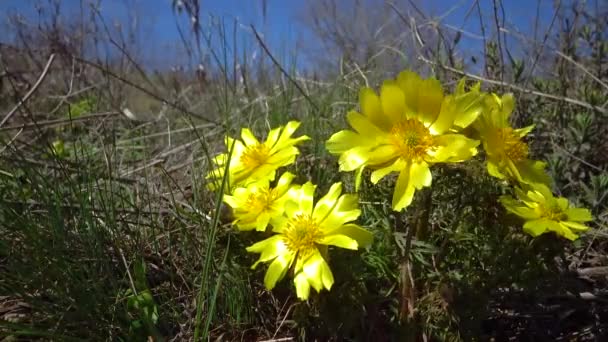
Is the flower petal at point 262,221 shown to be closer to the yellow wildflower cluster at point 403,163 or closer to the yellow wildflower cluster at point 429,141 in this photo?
the yellow wildflower cluster at point 403,163

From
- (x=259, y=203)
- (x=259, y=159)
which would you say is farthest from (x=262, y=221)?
(x=259, y=159)

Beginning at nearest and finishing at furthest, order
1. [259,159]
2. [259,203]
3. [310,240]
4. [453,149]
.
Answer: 1. [453,149]
2. [310,240]
3. [259,203]
4. [259,159]

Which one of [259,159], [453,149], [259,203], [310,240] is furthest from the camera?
[259,159]

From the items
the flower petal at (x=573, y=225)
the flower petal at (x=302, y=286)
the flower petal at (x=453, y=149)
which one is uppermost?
the flower petal at (x=453, y=149)

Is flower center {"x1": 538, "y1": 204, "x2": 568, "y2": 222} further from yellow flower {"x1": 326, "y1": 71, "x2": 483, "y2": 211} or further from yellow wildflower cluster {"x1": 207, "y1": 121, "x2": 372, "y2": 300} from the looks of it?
yellow wildflower cluster {"x1": 207, "y1": 121, "x2": 372, "y2": 300}

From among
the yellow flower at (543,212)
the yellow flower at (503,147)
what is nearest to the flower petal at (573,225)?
the yellow flower at (543,212)

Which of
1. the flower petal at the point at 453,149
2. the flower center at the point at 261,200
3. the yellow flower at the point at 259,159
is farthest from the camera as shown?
the yellow flower at the point at 259,159

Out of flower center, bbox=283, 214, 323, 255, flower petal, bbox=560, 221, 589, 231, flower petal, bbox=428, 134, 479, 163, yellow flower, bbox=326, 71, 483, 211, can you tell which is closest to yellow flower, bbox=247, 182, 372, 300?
flower center, bbox=283, 214, 323, 255

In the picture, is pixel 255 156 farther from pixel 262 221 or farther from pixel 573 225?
pixel 573 225
